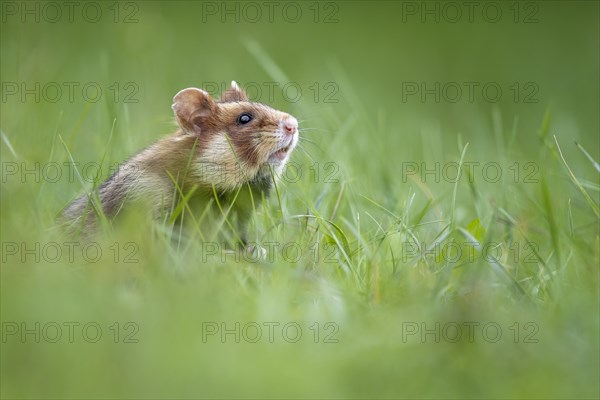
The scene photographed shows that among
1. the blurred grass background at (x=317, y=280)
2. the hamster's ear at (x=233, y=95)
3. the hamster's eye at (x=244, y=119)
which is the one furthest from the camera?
the hamster's ear at (x=233, y=95)

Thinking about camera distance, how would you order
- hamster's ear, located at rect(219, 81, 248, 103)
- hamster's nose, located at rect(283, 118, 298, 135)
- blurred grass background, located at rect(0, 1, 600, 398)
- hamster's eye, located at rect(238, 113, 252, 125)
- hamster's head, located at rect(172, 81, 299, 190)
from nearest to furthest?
blurred grass background, located at rect(0, 1, 600, 398) < hamster's head, located at rect(172, 81, 299, 190) < hamster's nose, located at rect(283, 118, 298, 135) < hamster's eye, located at rect(238, 113, 252, 125) < hamster's ear, located at rect(219, 81, 248, 103)

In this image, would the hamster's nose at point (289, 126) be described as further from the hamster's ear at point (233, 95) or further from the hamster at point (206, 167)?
the hamster's ear at point (233, 95)

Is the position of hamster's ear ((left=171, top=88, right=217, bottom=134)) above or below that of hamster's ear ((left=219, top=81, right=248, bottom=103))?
below

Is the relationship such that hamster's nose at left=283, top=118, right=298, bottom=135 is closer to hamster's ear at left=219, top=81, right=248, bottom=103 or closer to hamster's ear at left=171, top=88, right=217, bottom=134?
hamster's ear at left=171, top=88, right=217, bottom=134

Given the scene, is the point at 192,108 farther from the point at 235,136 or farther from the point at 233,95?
the point at 233,95

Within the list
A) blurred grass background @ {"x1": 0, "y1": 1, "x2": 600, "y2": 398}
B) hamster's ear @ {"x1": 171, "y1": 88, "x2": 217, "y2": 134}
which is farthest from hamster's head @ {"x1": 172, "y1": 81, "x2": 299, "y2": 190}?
blurred grass background @ {"x1": 0, "y1": 1, "x2": 600, "y2": 398}

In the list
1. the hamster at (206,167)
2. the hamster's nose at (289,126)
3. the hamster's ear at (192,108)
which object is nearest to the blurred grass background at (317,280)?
the hamster at (206,167)

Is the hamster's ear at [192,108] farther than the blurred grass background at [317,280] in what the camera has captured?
Yes

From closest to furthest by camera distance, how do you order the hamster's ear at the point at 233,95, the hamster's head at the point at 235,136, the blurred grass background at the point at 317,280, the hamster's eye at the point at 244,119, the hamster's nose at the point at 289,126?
the blurred grass background at the point at 317,280, the hamster's head at the point at 235,136, the hamster's nose at the point at 289,126, the hamster's eye at the point at 244,119, the hamster's ear at the point at 233,95

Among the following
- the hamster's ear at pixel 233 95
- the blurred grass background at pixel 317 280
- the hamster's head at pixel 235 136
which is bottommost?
the blurred grass background at pixel 317 280
